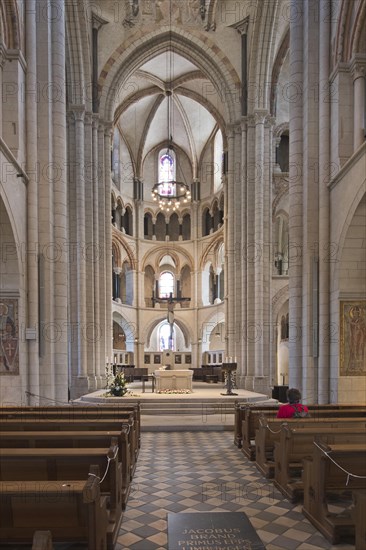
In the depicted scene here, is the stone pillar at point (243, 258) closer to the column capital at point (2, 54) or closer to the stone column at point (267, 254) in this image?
the stone column at point (267, 254)

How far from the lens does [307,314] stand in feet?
41.4

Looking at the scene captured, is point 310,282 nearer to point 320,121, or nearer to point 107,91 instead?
point 320,121

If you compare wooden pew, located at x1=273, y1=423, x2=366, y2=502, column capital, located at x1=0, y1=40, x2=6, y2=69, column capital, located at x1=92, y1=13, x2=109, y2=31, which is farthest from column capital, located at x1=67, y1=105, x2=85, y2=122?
wooden pew, located at x1=273, y1=423, x2=366, y2=502

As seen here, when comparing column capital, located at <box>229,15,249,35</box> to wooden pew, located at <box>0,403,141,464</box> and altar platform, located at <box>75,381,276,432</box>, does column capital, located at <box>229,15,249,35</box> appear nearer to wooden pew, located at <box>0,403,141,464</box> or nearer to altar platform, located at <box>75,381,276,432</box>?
altar platform, located at <box>75,381,276,432</box>

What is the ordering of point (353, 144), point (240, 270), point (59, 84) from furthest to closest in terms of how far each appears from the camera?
point (240, 270) → point (59, 84) → point (353, 144)

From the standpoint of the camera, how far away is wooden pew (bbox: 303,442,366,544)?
16.1 ft

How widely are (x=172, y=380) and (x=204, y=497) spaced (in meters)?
12.6

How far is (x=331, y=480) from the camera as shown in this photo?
5355 mm

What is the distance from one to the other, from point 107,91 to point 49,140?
12738 mm

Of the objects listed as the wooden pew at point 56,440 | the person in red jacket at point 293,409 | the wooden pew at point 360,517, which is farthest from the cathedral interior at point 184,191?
the wooden pew at point 360,517

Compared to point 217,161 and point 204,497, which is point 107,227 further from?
point 204,497

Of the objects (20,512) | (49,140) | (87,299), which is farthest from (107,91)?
(20,512)

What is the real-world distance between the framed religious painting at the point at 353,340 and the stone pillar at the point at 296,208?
162 centimetres

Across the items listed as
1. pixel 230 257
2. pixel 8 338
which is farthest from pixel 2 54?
pixel 230 257
